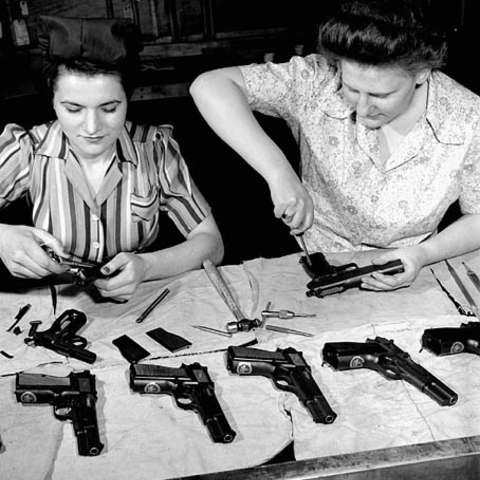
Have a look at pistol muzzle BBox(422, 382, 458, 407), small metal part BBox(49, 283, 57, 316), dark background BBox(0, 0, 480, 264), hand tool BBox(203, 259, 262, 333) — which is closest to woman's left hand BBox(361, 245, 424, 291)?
hand tool BBox(203, 259, 262, 333)

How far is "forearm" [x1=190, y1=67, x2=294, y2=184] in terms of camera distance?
2541 mm

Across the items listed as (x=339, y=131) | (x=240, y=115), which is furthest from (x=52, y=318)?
(x=339, y=131)

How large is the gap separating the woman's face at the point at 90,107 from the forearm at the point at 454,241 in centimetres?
123

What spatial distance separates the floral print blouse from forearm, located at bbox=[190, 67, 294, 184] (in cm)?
10

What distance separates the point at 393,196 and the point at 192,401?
1.23 m

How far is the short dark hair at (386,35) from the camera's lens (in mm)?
2299

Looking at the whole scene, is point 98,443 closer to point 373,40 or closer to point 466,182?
point 373,40

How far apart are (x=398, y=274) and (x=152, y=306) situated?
2.95 feet

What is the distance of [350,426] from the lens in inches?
76.7

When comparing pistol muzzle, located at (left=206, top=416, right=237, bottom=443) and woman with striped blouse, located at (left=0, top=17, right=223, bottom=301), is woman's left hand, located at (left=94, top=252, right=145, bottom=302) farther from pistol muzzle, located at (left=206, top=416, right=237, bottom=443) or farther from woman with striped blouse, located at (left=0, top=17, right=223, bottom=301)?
pistol muzzle, located at (left=206, top=416, right=237, bottom=443)

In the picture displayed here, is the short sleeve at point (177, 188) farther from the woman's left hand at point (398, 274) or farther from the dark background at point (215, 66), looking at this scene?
the dark background at point (215, 66)

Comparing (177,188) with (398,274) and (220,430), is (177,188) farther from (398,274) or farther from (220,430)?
(220,430)

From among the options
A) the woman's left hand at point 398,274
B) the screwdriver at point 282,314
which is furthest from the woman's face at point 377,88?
the screwdriver at point 282,314

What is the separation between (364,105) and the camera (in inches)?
97.3
